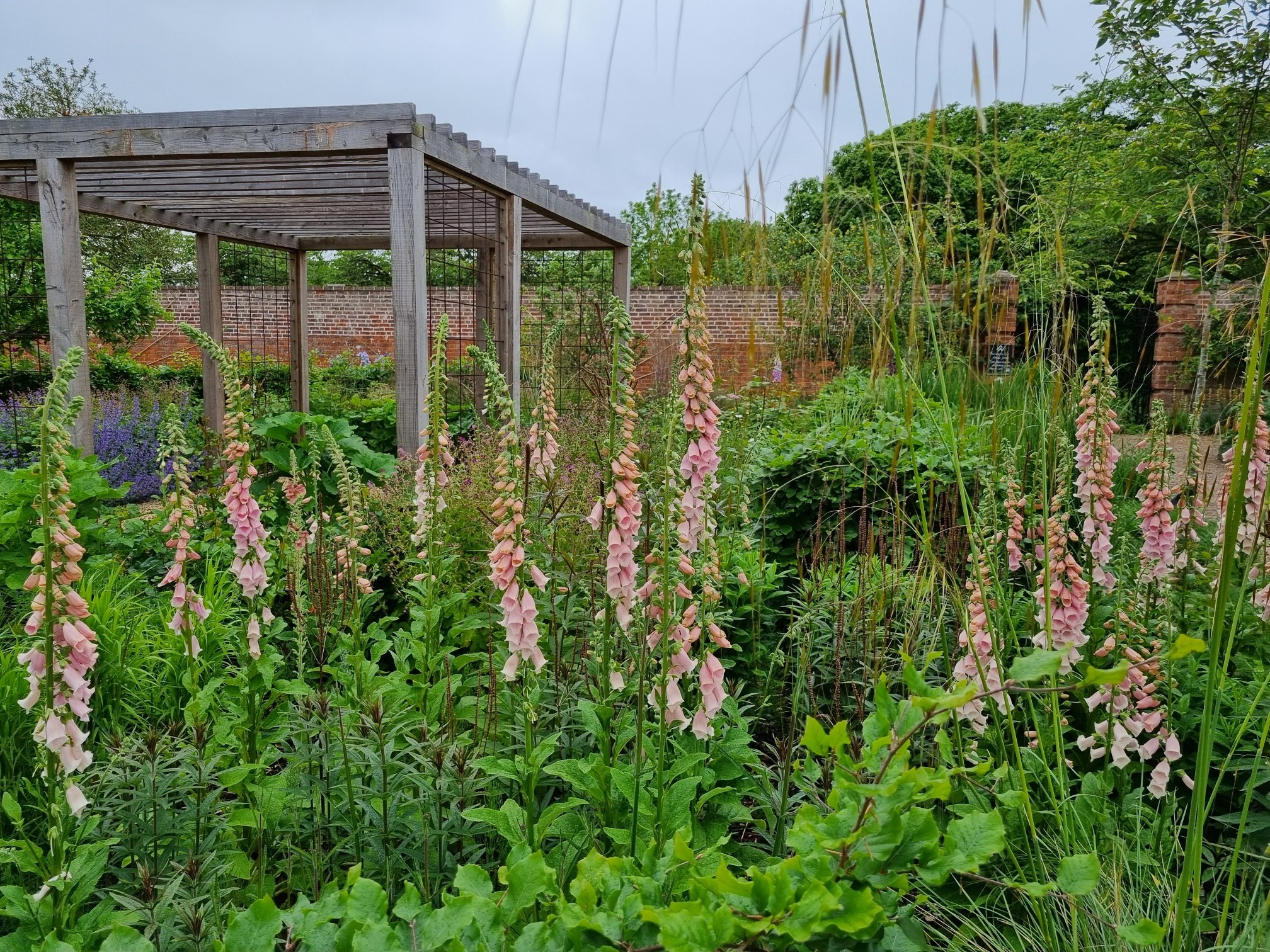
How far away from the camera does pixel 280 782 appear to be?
201 cm

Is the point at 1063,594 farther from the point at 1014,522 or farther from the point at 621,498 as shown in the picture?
the point at 621,498

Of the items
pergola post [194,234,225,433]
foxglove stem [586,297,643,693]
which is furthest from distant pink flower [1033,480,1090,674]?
pergola post [194,234,225,433]

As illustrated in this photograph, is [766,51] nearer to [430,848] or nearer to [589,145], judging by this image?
[589,145]

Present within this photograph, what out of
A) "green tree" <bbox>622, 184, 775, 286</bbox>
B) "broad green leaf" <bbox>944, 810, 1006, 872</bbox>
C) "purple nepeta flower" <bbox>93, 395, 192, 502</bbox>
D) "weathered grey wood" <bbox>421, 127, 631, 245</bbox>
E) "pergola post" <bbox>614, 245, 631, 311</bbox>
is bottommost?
"purple nepeta flower" <bbox>93, 395, 192, 502</bbox>

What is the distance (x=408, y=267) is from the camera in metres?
5.48

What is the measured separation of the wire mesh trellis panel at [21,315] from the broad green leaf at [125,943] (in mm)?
9513

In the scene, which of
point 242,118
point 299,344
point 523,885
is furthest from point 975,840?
point 299,344

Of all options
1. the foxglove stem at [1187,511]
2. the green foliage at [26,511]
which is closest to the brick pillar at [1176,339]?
the foxglove stem at [1187,511]

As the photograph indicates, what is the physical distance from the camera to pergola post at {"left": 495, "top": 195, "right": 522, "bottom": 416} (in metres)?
7.38

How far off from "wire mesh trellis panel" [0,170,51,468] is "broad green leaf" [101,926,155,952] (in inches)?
375

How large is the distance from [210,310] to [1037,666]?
10.7m

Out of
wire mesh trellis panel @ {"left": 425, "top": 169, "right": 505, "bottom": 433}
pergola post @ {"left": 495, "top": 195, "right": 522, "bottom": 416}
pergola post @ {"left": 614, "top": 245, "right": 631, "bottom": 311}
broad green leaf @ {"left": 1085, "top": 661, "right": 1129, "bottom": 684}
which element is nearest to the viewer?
broad green leaf @ {"left": 1085, "top": 661, "right": 1129, "bottom": 684}

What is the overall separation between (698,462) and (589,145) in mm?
656

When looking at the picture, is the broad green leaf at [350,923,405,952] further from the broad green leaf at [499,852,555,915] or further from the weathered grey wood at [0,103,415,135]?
the weathered grey wood at [0,103,415,135]
